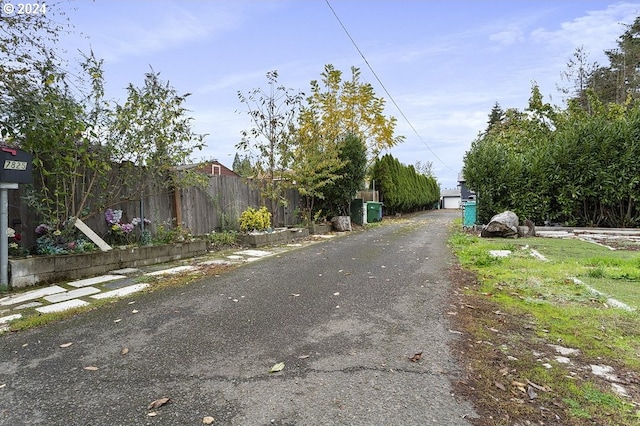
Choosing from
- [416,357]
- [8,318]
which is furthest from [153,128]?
[416,357]

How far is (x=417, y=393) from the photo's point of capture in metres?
2.07

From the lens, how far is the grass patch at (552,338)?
192 cm

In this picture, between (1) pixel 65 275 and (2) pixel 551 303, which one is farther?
(1) pixel 65 275

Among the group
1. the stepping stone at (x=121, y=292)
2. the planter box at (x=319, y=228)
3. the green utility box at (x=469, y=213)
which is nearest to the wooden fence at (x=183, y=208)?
the planter box at (x=319, y=228)

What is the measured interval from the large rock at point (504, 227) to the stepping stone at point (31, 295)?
9628 mm

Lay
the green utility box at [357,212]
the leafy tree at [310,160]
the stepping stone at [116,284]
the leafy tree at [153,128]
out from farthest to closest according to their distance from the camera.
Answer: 1. the green utility box at [357,212]
2. the leafy tree at [310,160]
3. the leafy tree at [153,128]
4. the stepping stone at [116,284]

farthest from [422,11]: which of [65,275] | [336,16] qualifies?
[65,275]

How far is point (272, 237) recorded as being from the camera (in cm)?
941

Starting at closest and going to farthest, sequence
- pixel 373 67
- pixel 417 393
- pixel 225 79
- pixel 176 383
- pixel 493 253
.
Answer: pixel 417 393 < pixel 176 383 < pixel 493 253 < pixel 225 79 < pixel 373 67

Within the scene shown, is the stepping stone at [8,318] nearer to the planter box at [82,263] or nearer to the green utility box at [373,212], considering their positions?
the planter box at [82,263]

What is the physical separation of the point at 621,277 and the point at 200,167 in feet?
24.2

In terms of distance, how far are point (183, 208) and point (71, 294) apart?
368 centimetres

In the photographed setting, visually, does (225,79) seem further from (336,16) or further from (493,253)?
(493,253)

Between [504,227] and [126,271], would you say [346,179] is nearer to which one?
[504,227]
